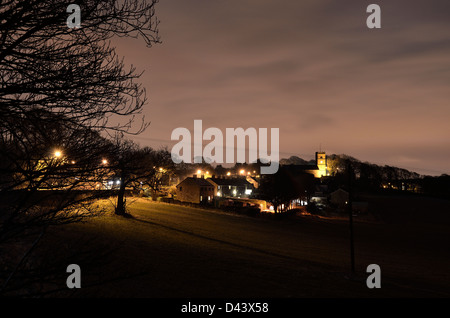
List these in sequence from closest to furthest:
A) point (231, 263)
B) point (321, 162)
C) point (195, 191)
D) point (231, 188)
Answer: point (231, 263)
point (195, 191)
point (231, 188)
point (321, 162)

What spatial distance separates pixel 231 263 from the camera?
16328 millimetres

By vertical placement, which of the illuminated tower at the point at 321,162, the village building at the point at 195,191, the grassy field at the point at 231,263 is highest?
the illuminated tower at the point at 321,162

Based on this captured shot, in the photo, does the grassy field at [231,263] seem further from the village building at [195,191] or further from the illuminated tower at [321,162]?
the illuminated tower at [321,162]

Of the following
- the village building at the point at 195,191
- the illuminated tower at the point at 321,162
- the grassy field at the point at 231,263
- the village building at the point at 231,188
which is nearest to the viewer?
the grassy field at the point at 231,263

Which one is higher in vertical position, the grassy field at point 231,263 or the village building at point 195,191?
the village building at point 195,191

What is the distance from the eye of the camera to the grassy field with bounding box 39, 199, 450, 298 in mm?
11688

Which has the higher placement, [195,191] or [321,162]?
[321,162]

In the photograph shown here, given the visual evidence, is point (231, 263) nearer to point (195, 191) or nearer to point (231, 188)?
point (195, 191)

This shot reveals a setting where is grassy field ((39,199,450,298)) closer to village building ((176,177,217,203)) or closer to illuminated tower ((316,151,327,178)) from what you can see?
village building ((176,177,217,203))

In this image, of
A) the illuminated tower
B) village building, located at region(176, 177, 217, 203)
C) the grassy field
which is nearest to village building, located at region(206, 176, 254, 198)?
village building, located at region(176, 177, 217, 203)

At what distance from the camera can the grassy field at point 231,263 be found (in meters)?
11.7

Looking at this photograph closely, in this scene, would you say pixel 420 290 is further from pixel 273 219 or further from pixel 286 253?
pixel 273 219

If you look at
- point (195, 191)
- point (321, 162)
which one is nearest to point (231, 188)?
point (195, 191)

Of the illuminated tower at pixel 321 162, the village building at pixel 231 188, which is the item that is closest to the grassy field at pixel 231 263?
the village building at pixel 231 188
